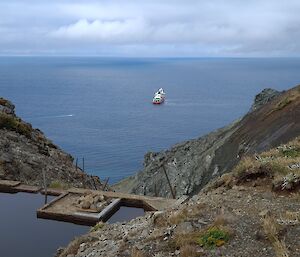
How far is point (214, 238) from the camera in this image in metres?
12.6

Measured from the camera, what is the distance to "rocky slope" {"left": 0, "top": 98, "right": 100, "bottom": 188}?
3238 cm

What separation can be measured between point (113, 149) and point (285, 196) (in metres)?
95.5

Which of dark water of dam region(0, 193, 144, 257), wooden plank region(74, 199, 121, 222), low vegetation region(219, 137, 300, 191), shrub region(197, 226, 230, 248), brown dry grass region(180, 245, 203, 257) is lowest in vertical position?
dark water of dam region(0, 193, 144, 257)

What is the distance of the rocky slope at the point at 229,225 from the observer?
1209 centimetres

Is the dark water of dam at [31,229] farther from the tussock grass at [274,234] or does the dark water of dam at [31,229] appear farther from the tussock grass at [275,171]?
the tussock grass at [274,234]

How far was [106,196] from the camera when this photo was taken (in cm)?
2692

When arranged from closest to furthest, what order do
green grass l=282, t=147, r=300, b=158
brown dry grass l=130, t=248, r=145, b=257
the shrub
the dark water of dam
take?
the shrub
brown dry grass l=130, t=248, r=145, b=257
green grass l=282, t=147, r=300, b=158
the dark water of dam

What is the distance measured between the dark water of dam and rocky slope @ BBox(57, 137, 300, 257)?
3.42 metres

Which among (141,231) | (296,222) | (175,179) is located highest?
(296,222)

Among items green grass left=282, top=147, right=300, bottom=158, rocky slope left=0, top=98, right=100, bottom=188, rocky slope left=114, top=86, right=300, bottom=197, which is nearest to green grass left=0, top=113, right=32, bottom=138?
rocky slope left=0, top=98, right=100, bottom=188

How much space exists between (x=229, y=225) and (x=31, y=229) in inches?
543

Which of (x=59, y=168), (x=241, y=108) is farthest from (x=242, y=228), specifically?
(x=241, y=108)

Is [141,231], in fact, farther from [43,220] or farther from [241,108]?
[241,108]

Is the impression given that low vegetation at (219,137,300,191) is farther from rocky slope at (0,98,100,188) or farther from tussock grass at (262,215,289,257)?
rocky slope at (0,98,100,188)
